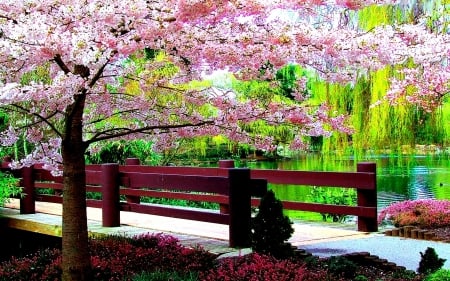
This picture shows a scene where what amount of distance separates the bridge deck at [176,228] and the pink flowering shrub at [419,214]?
1515 mm

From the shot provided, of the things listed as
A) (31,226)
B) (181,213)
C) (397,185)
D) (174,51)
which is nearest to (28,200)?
(31,226)

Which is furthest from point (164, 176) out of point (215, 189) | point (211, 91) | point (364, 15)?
point (364, 15)

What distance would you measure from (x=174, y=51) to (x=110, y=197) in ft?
13.7

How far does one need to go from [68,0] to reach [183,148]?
14999 mm

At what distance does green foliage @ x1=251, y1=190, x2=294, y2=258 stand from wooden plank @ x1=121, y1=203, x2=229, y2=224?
1.27 m

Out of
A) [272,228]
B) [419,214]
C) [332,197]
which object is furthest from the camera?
[332,197]

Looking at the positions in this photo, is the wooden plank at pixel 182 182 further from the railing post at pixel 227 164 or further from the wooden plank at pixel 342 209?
the railing post at pixel 227 164

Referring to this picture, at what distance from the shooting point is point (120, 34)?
218 inches

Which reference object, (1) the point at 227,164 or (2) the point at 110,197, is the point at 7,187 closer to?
(2) the point at 110,197

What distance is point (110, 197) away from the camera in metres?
9.43

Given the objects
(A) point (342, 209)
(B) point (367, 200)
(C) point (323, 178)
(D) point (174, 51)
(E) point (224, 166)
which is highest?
(D) point (174, 51)

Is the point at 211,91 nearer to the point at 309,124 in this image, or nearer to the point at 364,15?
the point at 309,124

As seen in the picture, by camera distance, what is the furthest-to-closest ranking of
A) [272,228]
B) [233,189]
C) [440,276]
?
[233,189] < [272,228] < [440,276]

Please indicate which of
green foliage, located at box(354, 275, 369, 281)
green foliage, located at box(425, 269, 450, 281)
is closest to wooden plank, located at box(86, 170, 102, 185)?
green foliage, located at box(354, 275, 369, 281)
